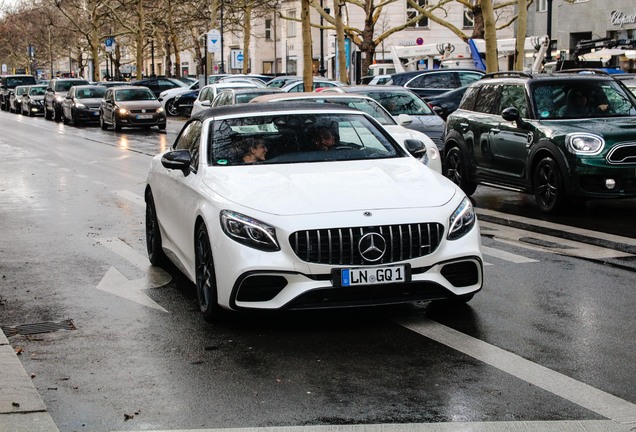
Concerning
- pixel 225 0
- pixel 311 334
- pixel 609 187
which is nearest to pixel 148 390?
pixel 311 334

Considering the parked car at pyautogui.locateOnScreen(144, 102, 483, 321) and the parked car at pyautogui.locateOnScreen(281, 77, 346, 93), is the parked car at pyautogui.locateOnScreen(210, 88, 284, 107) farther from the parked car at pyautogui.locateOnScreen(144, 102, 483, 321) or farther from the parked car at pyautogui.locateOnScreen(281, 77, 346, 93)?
the parked car at pyautogui.locateOnScreen(144, 102, 483, 321)

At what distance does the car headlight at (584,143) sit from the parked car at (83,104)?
32504 mm

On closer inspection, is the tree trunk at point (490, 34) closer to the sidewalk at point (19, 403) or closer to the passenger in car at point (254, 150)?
the passenger in car at point (254, 150)

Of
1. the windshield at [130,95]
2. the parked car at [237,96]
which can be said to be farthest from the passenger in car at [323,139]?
the windshield at [130,95]

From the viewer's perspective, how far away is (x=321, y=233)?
22.9 ft

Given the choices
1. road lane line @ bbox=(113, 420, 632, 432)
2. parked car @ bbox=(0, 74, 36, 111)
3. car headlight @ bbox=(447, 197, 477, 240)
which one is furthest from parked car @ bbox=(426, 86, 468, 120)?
parked car @ bbox=(0, 74, 36, 111)

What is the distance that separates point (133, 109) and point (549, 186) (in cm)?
2623

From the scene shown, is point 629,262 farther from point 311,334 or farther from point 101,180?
point 101,180

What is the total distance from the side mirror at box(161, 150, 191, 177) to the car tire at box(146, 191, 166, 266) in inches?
52.8

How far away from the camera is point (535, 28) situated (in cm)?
6078

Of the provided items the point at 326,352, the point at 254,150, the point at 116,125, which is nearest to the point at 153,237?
the point at 254,150

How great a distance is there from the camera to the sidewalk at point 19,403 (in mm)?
5289

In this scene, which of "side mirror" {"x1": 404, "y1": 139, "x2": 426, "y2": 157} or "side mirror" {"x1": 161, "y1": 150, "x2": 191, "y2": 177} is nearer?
"side mirror" {"x1": 161, "y1": 150, "x2": 191, "y2": 177}

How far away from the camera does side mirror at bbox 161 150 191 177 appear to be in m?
8.36
